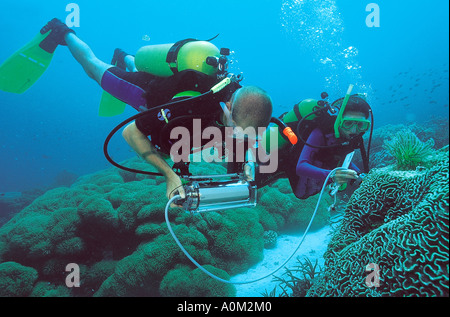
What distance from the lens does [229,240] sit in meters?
4.77

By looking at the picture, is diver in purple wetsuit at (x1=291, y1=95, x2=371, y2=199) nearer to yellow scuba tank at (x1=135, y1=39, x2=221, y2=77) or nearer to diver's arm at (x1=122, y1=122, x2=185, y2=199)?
yellow scuba tank at (x1=135, y1=39, x2=221, y2=77)

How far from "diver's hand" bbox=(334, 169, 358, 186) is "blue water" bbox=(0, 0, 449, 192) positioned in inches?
1973

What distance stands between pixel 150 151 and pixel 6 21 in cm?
7617

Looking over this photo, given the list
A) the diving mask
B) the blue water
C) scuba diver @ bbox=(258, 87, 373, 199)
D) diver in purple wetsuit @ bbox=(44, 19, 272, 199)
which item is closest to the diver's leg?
diver in purple wetsuit @ bbox=(44, 19, 272, 199)

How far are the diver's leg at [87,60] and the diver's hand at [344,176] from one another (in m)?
4.00

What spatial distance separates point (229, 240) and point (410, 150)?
3.39 m

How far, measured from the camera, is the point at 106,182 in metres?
7.52

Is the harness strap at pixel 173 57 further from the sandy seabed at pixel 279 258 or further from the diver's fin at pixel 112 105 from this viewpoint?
the sandy seabed at pixel 279 258

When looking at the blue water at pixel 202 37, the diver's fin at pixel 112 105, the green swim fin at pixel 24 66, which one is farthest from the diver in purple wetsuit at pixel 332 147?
the blue water at pixel 202 37

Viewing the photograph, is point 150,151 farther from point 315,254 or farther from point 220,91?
point 315,254

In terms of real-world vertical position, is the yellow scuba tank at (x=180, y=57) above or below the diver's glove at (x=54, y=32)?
below

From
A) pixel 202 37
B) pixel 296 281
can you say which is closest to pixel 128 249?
pixel 296 281

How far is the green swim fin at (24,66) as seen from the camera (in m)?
5.14

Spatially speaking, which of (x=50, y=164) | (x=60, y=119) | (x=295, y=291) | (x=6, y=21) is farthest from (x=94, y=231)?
(x=60, y=119)
